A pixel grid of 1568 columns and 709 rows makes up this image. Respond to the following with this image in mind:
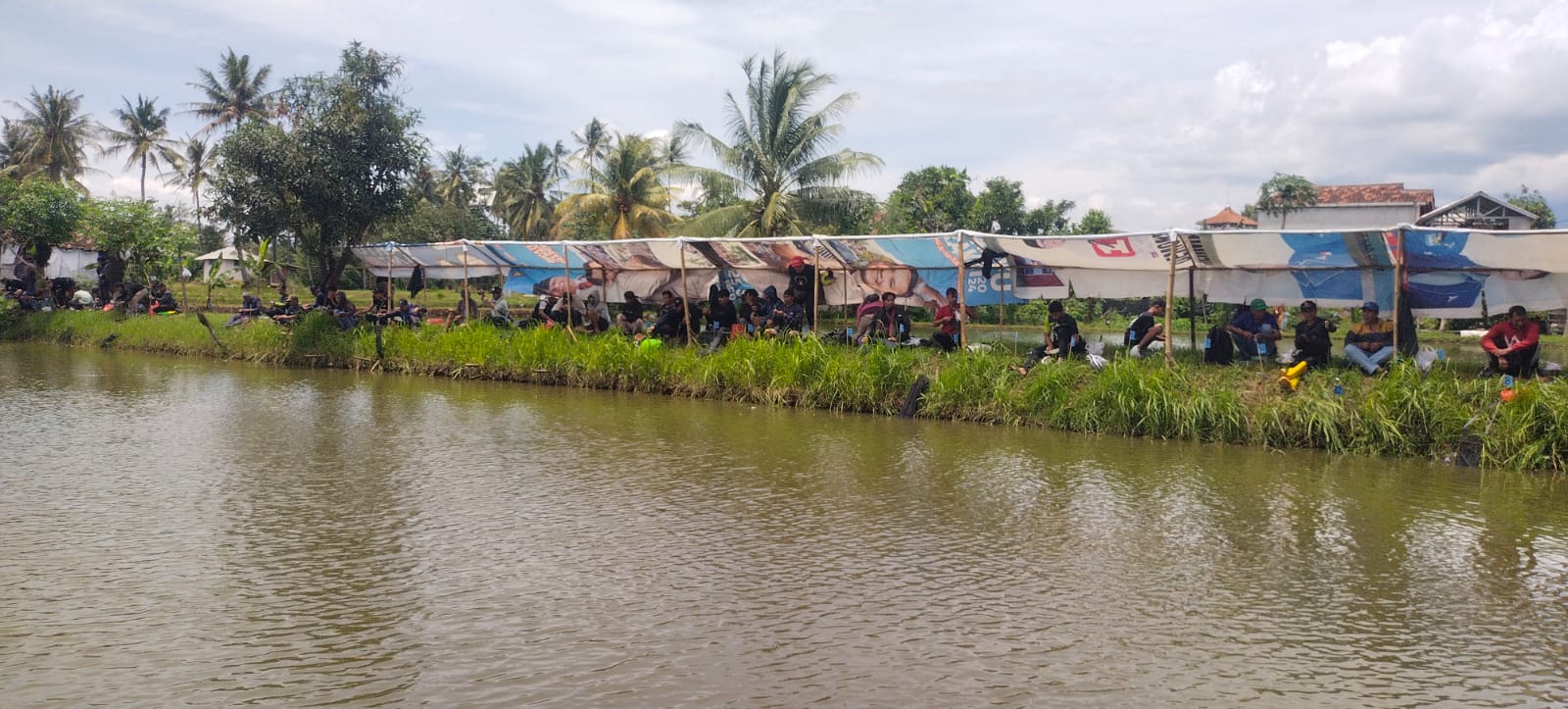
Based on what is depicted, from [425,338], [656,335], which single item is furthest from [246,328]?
[656,335]

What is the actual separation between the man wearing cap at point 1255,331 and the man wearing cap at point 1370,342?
87cm

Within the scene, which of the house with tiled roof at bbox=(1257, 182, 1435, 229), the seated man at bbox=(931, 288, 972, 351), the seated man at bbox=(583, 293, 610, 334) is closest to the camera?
the seated man at bbox=(931, 288, 972, 351)

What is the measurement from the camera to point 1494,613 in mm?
5758

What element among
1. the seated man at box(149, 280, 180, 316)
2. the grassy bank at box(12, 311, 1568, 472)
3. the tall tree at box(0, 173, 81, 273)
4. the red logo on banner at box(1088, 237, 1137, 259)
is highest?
the tall tree at box(0, 173, 81, 273)

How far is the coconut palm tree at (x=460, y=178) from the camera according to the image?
51531 mm

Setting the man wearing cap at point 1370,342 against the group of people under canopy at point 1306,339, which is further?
the man wearing cap at point 1370,342

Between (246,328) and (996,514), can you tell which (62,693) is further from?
(246,328)

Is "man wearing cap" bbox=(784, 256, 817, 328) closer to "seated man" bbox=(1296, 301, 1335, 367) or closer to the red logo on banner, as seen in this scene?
the red logo on banner

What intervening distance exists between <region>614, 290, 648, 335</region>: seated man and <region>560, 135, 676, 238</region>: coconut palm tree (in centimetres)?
1390

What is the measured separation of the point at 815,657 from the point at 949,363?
8513 millimetres

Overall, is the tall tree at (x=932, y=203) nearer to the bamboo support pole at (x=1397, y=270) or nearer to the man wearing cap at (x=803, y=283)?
the man wearing cap at (x=803, y=283)

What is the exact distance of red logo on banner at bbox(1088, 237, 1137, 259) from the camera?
1347 cm

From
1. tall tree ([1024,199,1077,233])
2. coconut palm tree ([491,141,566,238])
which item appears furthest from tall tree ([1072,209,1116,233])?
coconut palm tree ([491,141,566,238])

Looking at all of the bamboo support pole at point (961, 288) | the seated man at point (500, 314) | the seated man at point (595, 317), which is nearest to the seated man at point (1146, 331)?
the bamboo support pole at point (961, 288)
